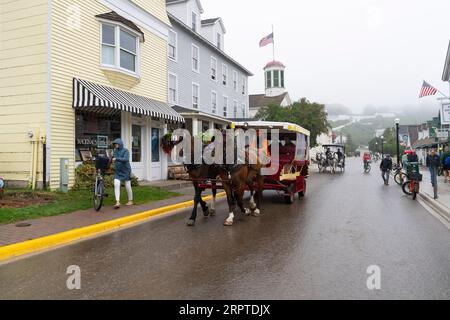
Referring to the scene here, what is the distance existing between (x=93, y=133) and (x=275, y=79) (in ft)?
145

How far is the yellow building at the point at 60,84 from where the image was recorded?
1201cm

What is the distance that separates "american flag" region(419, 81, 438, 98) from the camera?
22.9 m

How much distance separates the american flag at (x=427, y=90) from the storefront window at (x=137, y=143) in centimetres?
1767

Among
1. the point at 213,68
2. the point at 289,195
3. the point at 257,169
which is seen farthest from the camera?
the point at 213,68

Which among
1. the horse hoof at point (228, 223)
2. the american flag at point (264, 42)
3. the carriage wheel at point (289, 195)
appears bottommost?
the horse hoof at point (228, 223)

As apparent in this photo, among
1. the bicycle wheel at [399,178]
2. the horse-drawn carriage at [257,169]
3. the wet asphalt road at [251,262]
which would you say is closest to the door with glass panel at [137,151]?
the horse-drawn carriage at [257,169]

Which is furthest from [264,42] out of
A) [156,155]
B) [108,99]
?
[108,99]

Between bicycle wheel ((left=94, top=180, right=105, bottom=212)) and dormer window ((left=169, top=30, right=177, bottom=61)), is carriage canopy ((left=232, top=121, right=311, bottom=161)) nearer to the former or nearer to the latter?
bicycle wheel ((left=94, top=180, right=105, bottom=212))

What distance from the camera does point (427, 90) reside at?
23172 millimetres

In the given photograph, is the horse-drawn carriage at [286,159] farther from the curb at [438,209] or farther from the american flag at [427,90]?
the american flag at [427,90]

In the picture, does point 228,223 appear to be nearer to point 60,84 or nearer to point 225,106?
point 60,84

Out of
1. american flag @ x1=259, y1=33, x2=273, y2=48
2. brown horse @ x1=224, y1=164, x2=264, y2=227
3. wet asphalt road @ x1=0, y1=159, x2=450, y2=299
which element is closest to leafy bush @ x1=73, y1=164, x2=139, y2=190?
wet asphalt road @ x1=0, y1=159, x2=450, y2=299

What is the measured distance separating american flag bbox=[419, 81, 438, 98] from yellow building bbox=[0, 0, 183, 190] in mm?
17459
